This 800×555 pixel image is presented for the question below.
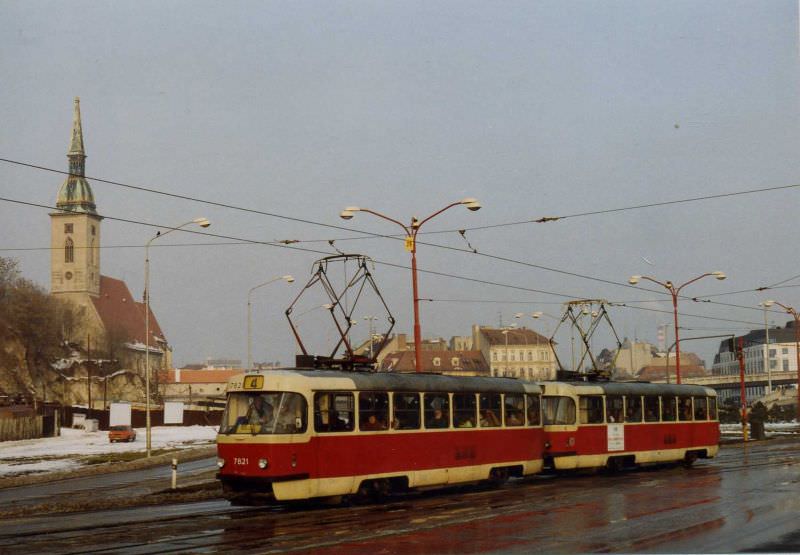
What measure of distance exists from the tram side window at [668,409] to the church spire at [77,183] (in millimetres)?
133685

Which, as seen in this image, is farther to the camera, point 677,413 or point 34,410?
point 34,410

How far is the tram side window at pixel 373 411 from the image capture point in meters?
19.7

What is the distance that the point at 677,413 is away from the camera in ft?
105

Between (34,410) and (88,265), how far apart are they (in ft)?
279

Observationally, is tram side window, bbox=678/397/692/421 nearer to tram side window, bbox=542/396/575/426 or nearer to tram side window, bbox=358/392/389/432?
tram side window, bbox=542/396/575/426

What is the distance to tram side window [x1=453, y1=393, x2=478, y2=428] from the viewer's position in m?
22.4

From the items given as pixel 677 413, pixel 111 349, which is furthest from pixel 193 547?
pixel 111 349

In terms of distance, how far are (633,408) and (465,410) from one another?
9.08m

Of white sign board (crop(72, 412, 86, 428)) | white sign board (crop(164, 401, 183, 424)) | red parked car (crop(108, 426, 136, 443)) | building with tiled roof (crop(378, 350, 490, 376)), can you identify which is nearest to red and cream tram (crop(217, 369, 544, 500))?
red parked car (crop(108, 426, 136, 443))

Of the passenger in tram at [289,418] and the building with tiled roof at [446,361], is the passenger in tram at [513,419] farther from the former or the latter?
the building with tiled roof at [446,361]

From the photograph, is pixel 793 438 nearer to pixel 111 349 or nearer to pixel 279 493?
pixel 279 493

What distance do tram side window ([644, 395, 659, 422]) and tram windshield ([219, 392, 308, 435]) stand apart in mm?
15280

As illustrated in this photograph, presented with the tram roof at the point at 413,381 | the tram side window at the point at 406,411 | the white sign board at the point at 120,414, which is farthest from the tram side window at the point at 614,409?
the white sign board at the point at 120,414

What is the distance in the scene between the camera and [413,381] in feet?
69.6
